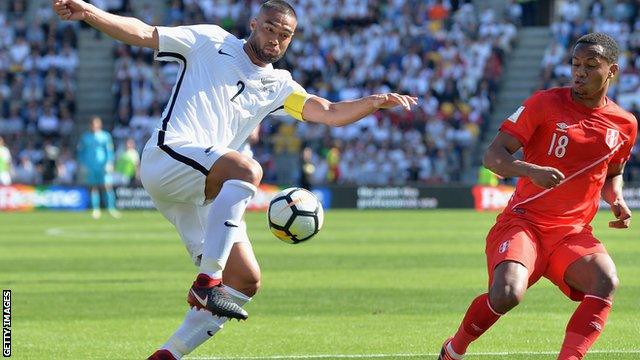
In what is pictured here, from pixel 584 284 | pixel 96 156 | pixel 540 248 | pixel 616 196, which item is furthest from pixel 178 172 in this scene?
pixel 96 156

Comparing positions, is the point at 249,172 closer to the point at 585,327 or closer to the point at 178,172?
the point at 178,172

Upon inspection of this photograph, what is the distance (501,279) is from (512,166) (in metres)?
0.68

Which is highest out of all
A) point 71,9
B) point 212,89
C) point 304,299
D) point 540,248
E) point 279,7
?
point 71,9

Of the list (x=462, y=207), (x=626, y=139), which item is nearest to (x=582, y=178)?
(x=626, y=139)

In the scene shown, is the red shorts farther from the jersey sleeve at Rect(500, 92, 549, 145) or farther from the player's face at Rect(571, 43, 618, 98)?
the player's face at Rect(571, 43, 618, 98)

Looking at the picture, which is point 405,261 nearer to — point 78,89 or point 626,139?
point 626,139

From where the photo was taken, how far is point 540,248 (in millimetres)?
7707

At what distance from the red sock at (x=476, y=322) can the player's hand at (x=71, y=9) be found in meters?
3.03

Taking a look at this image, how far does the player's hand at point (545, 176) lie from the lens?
23.4ft

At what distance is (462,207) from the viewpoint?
1348 inches

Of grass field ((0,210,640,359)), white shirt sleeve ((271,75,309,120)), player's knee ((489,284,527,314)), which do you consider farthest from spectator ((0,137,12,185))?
player's knee ((489,284,527,314))

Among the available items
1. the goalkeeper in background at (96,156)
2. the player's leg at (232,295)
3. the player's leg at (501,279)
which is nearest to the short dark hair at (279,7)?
the player's leg at (232,295)

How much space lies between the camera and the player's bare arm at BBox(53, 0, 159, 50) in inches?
298

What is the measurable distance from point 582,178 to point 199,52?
2610 mm
